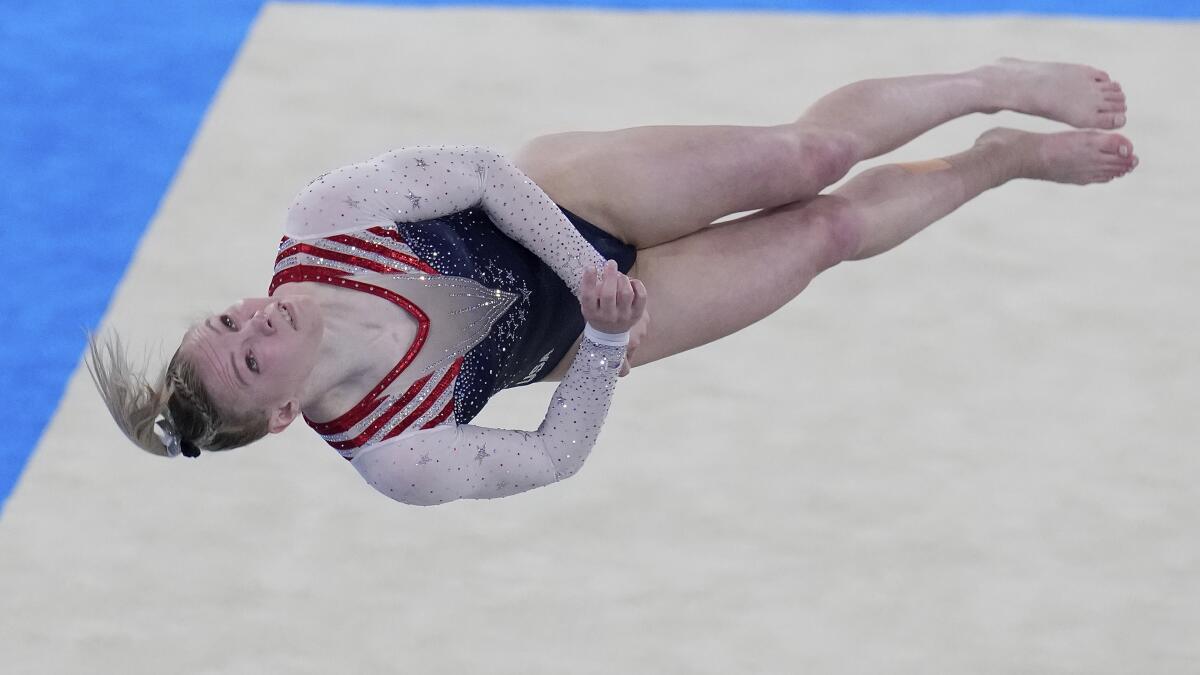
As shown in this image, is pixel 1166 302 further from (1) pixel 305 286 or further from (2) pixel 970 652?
(1) pixel 305 286

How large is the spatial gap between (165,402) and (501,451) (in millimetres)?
564

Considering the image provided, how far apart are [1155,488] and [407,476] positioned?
2.82 m

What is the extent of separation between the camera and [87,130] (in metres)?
6.16

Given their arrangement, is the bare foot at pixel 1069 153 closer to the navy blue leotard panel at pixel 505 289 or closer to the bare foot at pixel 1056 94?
the bare foot at pixel 1056 94

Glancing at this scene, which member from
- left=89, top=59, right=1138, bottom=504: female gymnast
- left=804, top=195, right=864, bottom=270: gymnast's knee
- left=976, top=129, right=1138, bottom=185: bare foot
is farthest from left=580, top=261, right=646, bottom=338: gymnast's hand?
left=976, top=129, right=1138, bottom=185: bare foot

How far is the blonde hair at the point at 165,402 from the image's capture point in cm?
277

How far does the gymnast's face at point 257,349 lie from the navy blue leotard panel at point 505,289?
0.91ft

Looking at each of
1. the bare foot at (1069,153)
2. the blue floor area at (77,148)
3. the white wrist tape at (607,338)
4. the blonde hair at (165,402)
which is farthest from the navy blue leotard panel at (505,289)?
the blue floor area at (77,148)

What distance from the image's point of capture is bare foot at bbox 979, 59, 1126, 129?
362 centimetres

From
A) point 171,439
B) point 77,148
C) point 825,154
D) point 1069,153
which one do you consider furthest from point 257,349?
point 77,148

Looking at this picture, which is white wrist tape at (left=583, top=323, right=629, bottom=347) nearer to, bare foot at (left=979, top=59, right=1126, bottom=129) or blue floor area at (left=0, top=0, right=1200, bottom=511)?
bare foot at (left=979, top=59, right=1126, bottom=129)

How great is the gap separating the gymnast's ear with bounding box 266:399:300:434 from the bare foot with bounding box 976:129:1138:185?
5.42 ft

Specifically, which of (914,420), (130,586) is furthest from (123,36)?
(914,420)

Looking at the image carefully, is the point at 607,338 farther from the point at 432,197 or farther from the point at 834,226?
the point at 834,226
